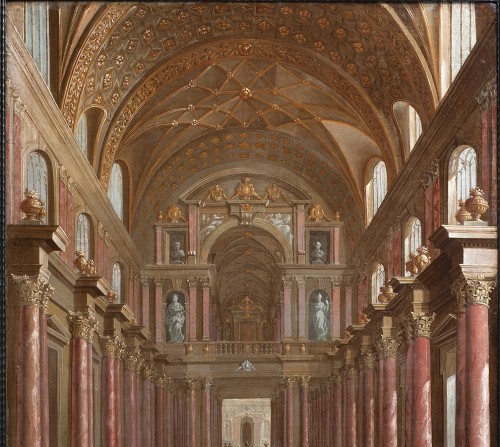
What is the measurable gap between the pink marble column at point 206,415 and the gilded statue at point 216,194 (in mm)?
7990

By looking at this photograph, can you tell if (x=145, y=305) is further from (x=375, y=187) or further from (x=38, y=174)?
(x=38, y=174)

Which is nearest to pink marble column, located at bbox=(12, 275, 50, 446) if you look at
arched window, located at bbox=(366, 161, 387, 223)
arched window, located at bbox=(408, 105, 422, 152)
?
arched window, located at bbox=(408, 105, 422, 152)

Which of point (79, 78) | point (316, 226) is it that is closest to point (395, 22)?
point (79, 78)

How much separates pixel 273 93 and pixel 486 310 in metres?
20.7

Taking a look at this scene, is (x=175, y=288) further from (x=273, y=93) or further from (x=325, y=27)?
(x=325, y=27)

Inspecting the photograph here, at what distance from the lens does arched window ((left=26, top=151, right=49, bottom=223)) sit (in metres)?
24.1

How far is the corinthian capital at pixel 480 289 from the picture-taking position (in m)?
19.6

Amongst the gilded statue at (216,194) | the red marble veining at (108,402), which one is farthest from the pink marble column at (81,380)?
the gilded statue at (216,194)

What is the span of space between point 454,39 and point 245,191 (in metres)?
22.6

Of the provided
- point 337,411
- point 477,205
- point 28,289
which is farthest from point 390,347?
point 28,289

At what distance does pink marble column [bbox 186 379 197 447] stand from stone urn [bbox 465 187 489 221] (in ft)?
90.2

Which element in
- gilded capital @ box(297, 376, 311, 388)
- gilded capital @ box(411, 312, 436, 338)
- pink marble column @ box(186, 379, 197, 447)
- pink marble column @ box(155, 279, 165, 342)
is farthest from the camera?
gilded capital @ box(297, 376, 311, 388)

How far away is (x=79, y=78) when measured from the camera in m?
28.6

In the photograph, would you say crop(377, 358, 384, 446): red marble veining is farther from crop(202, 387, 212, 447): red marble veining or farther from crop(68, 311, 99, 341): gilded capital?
crop(202, 387, 212, 447): red marble veining
